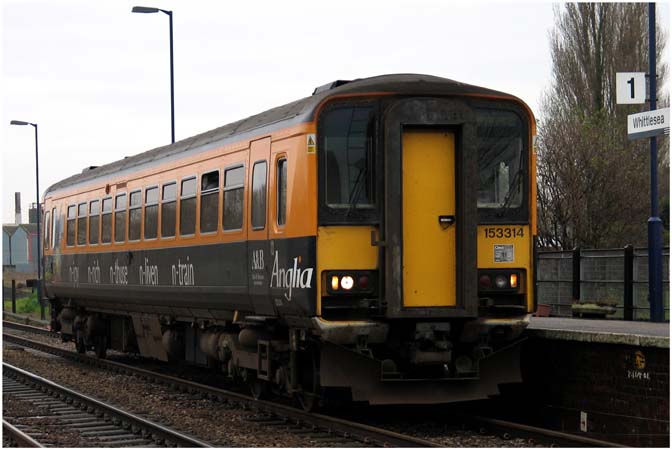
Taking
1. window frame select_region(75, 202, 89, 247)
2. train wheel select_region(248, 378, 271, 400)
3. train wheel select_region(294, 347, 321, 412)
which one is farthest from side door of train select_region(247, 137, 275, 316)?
window frame select_region(75, 202, 89, 247)

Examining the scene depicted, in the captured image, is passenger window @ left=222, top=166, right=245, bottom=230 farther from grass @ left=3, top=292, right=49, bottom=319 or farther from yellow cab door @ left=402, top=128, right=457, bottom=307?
grass @ left=3, top=292, right=49, bottom=319

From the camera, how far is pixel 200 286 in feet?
51.9

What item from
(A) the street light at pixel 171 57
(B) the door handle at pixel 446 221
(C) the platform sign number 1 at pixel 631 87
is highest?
(A) the street light at pixel 171 57

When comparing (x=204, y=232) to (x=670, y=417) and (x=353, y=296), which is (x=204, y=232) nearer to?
(x=353, y=296)

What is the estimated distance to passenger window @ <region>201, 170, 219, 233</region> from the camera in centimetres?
1529

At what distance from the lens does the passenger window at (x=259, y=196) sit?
1364 centimetres

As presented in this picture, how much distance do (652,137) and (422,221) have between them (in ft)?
20.4

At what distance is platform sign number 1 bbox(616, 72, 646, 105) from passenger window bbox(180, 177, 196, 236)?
20.9 feet

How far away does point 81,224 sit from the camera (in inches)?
882

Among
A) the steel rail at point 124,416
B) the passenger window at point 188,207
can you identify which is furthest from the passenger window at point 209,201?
the steel rail at point 124,416

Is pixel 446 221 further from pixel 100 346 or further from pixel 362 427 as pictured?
pixel 100 346

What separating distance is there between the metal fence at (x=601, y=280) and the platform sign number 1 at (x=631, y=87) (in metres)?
2.28

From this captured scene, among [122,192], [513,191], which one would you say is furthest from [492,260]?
[122,192]

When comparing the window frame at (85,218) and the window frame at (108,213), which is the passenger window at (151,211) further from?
the window frame at (85,218)
